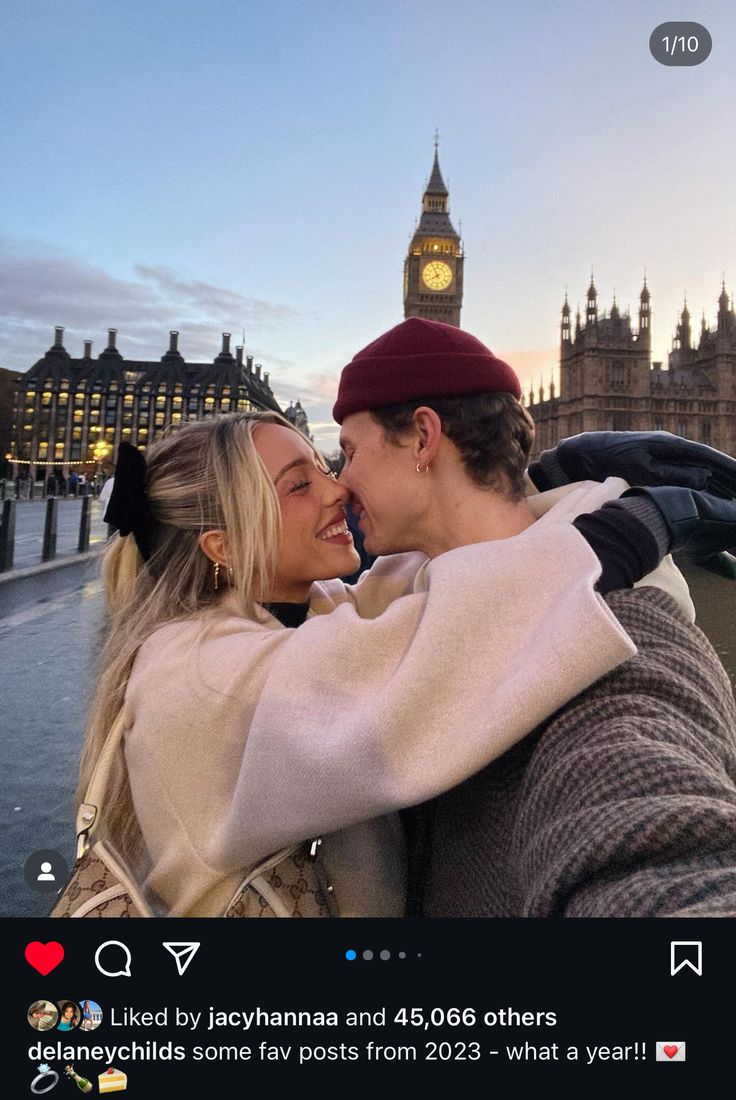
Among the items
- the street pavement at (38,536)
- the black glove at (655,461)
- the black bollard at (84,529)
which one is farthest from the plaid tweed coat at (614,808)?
the black bollard at (84,529)

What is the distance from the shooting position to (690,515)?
1350 millimetres

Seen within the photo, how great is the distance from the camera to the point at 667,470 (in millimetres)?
1566

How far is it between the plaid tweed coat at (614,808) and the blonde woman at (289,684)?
3.4 inches

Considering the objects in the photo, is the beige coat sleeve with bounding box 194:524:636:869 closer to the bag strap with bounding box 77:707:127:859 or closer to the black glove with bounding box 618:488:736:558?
the bag strap with bounding box 77:707:127:859

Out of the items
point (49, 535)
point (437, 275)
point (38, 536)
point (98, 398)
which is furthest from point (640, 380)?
point (98, 398)

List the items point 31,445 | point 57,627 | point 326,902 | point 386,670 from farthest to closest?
point 31,445 < point 57,627 < point 326,902 < point 386,670

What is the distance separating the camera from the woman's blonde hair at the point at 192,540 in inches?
59.5
